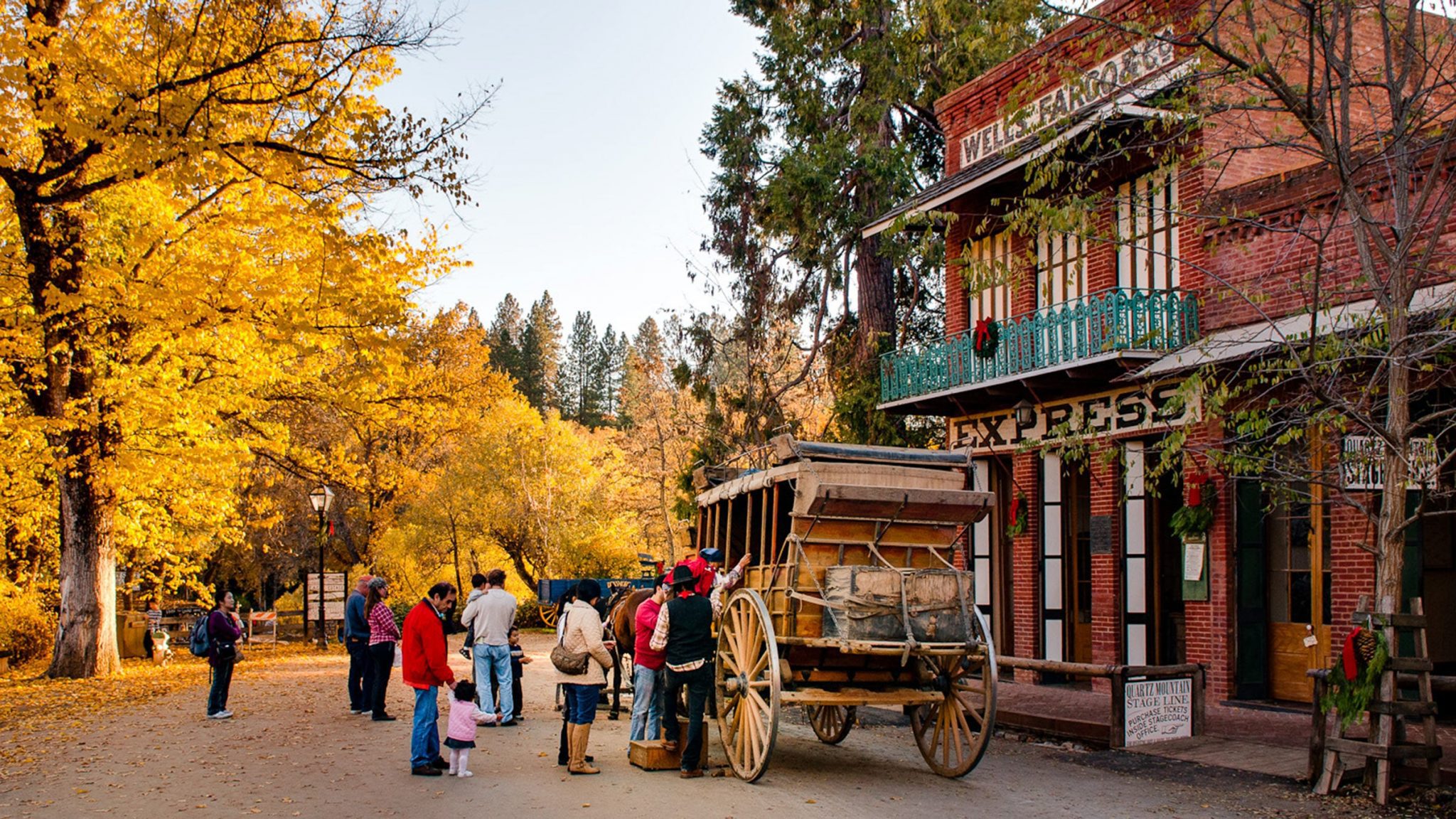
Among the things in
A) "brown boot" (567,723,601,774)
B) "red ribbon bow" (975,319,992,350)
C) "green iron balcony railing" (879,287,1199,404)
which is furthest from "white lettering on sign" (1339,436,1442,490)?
"red ribbon bow" (975,319,992,350)

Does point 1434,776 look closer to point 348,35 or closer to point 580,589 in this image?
point 580,589

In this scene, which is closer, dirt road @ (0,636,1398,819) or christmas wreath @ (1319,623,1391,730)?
dirt road @ (0,636,1398,819)

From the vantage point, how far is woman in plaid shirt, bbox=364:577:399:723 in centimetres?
1441

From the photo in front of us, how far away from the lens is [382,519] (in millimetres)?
A: 38594

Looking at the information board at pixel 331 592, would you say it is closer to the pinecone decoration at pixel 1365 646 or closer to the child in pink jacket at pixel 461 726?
the child in pink jacket at pixel 461 726

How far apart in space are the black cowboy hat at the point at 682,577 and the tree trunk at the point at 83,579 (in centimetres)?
1419

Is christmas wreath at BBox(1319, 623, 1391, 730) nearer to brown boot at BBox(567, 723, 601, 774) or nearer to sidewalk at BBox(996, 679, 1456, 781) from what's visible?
sidewalk at BBox(996, 679, 1456, 781)

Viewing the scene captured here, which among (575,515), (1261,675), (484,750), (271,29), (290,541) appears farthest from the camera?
(290,541)

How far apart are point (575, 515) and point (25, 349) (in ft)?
68.3

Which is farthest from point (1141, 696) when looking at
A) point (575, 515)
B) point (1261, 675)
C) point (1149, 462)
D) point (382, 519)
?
point (382, 519)

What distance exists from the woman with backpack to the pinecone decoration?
12.3 m

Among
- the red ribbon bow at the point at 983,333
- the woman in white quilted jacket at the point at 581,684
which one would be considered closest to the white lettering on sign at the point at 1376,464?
the woman in white quilted jacket at the point at 581,684

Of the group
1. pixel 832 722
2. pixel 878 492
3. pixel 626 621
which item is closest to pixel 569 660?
pixel 626 621

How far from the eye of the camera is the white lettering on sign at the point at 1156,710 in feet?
38.8
